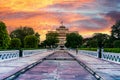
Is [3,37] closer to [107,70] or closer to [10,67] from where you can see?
[10,67]

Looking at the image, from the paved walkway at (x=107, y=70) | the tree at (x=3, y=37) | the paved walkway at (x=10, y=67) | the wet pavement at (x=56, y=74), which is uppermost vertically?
the tree at (x=3, y=37)

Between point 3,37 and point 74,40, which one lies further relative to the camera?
point 74,40

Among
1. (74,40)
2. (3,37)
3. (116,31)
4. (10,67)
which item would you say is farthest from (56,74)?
(74,40)

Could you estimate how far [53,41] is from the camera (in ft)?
569

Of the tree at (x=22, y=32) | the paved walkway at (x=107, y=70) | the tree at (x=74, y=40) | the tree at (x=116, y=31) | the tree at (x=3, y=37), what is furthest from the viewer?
the tree at (x=74, y=40)

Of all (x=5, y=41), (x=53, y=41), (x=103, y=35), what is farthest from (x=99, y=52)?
(x=53, y=41)

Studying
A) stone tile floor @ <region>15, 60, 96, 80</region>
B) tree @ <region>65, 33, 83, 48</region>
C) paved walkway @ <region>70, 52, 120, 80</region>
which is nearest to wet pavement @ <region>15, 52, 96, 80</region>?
stone tile floor @ <region>15, 60, 96, 80</region>

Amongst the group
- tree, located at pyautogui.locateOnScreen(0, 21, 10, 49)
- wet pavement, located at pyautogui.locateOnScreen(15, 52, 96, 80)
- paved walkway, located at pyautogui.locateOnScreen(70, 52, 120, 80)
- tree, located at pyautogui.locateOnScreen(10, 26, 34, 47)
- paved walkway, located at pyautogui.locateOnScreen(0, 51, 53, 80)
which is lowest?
paved walkway, located at pyautogui.locateOnScreen(70, 52, 120, 80)

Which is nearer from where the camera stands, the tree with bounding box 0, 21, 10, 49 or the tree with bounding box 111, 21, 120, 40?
the tree with bounding box 0, 21, 10, 49

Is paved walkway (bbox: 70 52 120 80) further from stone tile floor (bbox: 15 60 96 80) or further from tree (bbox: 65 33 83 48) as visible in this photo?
tree (bbox: 65 33 83 48)

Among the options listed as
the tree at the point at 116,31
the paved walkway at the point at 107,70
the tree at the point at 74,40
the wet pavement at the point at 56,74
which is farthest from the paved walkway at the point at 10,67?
the tree at the point at 74,40

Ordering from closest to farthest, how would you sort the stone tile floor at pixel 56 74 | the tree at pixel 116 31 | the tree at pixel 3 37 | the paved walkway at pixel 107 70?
the stone tile floor at pixel 56 74, the paved walkway at pixel 107 70, the tree at pixel 3 37, the tree at pixel 116 31

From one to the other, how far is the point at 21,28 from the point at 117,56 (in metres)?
121

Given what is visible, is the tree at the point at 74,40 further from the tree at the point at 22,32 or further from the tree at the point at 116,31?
the tree at the point at 116,31
